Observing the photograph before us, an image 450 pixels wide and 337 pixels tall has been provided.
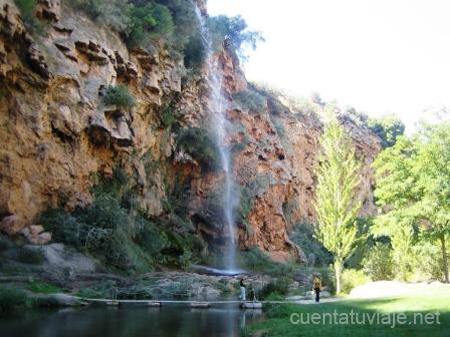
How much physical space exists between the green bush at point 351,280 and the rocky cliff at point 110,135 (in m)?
12.2

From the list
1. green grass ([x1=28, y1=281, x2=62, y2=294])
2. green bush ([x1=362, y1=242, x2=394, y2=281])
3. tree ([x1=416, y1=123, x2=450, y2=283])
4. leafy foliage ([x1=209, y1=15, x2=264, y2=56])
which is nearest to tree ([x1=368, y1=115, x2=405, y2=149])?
leafy foliage ([x1=209, y1=15, x2=264, y2=56])

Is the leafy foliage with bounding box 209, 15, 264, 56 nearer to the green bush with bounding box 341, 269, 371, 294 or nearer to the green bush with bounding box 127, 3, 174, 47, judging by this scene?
the green bush with bounding box 127, 3, 174, 47

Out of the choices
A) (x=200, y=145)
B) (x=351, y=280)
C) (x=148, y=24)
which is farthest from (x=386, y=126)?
(x=351, y=280)

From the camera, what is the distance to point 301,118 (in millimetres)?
57062

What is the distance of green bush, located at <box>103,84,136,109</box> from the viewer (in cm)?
2556

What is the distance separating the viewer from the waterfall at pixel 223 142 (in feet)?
118

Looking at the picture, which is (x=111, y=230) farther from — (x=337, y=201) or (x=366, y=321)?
(x=366, y=321)

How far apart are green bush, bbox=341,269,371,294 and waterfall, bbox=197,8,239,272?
9933mm

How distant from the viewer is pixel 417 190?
2231cm

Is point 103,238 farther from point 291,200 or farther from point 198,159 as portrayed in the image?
point 291,200

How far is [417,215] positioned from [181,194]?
18676mm

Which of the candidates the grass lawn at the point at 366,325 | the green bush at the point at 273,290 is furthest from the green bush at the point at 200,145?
the grass lawn at the point at 366,325

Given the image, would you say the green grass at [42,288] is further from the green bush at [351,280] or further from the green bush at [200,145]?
the green bush at [200,145]

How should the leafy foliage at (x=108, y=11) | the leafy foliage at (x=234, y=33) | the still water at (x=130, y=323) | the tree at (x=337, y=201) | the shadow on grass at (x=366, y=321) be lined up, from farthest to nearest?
the leafy foliage at (x=234, y=33) < the leafy foliage at (x=108, y=11) < the tree at (x=337, y=201) < the still water at (x=130, y=323) < the shadow on grass at (x=366, y=321)
